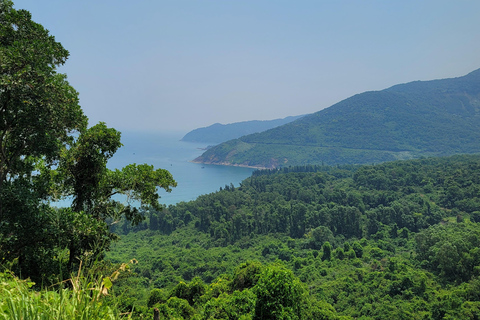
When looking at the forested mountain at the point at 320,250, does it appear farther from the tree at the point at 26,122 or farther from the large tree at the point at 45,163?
the tree at the point at 26,122

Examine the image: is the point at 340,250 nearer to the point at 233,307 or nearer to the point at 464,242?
the point at 464,242

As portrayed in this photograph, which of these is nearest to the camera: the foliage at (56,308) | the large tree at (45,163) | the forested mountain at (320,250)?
the foliage at (56,308)

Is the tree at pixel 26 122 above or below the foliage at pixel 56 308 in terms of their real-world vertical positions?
above

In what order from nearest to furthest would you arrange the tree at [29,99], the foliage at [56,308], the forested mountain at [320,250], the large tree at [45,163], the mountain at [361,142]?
1. the foliage at [56,308]
2. the tree at [29,99]
3. the large tree at [45,163]
4. the forested mountain at [320,250]
5. the mountain at [361,142]

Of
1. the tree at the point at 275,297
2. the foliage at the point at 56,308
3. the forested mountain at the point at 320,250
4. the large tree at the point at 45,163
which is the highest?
the large tree at the point at 45,163

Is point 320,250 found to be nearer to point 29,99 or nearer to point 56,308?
point 29,99

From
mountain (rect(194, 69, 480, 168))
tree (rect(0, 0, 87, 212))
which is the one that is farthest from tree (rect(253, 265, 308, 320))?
mountain (rect(194, 69, 480, 168))

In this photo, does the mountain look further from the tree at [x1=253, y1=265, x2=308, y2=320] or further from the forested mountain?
the tree at [x1=253, y1=265, x2=308, y2=320]

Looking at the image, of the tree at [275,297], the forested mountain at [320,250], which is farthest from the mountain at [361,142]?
the tree at [275,297]

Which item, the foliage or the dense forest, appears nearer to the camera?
the foliage

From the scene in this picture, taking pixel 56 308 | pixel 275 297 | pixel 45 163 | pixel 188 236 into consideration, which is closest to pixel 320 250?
pixel 188 236

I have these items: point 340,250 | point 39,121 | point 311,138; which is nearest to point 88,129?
point 39,121
